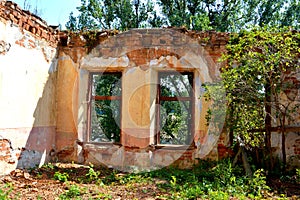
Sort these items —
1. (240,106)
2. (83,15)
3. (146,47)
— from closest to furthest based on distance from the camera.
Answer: (240,106)
(146,47)
(83,15)

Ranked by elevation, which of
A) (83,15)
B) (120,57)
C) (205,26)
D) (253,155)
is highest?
(83,15)

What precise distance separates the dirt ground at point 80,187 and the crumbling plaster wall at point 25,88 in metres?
0.40

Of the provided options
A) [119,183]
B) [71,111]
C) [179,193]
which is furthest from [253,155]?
[71,111]

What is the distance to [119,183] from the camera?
4.96 m

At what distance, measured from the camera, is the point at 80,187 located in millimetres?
4590

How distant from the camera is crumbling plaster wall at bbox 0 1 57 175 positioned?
490cm

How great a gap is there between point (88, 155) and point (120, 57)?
7.22 feet

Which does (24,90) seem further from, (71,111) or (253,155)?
(253,155)

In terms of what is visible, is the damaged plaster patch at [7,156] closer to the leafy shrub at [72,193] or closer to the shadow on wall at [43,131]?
the shadow on wall at [43,131]

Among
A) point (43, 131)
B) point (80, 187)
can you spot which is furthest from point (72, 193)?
point (43, 131)

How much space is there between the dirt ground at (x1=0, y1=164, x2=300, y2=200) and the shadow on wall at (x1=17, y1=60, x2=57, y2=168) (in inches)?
11.6

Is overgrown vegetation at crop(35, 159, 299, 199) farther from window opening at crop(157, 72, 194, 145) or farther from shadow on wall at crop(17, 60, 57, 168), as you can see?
window opening at crop(157, 72, 194, 145)

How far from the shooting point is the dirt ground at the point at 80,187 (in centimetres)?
418

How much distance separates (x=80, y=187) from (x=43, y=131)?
197 cm
